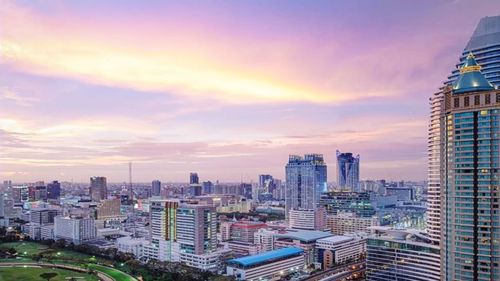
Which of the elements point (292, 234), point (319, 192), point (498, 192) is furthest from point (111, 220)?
point (498, 192)

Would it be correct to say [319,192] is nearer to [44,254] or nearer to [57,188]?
[44,254]

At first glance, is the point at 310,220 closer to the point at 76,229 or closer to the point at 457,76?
the point at 76,229

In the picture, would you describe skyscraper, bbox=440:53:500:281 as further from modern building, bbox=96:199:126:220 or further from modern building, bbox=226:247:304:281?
modern building, bbox=96:199:126:220

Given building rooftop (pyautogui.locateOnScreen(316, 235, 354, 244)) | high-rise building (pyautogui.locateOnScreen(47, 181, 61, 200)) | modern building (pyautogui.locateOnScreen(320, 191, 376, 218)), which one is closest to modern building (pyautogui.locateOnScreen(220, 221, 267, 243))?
building rooftop (pyautogui.locateOnScreen(316, 235, 354, 244))

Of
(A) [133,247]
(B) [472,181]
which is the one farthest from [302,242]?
(B) [472,181]

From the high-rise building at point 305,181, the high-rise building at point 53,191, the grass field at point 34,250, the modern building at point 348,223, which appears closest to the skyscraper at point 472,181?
the grass field at point 34,250

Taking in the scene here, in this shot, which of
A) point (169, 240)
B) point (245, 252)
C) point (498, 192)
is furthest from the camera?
point (245, 252)

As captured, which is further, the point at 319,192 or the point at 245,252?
the point at 319,192
